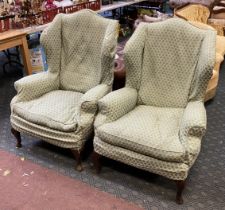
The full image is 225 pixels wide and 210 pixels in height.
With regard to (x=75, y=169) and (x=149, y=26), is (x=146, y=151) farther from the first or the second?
(x=149, y=26)

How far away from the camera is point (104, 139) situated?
6.98ft

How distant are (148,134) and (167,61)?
0.70m

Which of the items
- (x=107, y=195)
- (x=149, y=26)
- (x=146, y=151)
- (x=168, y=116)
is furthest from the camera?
(x=149, y=26)

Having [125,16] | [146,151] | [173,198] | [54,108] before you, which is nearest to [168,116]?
[146,151]

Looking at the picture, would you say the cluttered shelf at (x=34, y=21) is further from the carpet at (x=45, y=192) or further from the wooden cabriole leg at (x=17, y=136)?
the carpet at (x=45, y=192)

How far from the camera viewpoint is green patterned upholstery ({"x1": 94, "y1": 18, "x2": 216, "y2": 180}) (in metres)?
1.96

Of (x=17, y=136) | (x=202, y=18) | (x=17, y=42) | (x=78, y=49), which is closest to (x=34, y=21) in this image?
(x=17, y=42)

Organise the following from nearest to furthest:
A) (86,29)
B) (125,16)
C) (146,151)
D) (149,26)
Answer: 1. (146,151)
2. (149,26)
3. (86,29)
4. (125,16)

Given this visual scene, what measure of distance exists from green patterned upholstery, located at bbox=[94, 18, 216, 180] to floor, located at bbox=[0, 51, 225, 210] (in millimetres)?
222

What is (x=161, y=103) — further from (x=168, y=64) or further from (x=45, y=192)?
(x=45, y=192)

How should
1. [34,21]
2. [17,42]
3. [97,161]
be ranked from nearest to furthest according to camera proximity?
[97,161], [17,42], [34,21]

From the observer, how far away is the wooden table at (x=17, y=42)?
10.0ft

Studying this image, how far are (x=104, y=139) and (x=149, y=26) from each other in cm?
100

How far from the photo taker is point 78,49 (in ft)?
8.91
